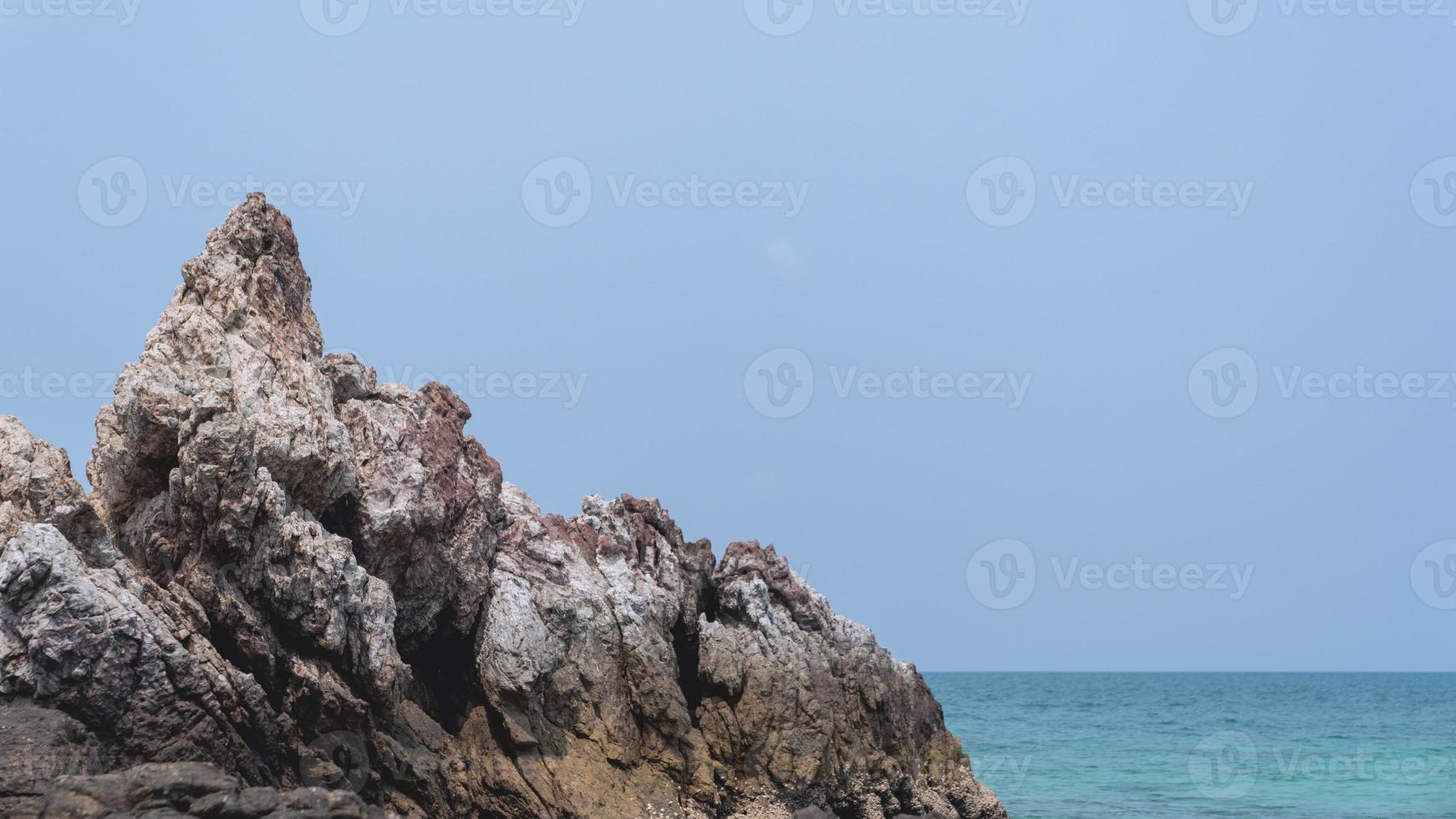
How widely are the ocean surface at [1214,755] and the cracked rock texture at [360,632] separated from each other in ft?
45.9

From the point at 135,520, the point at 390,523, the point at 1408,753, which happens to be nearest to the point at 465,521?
the point at 390,523

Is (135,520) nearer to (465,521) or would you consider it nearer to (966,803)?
(465,521)

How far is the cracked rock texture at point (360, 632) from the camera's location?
62.7 feet

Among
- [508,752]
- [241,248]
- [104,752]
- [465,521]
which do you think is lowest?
[104,752]

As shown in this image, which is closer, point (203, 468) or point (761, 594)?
point (203, 468)

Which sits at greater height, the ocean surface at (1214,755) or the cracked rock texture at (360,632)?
the ocean surface at (1214,755)

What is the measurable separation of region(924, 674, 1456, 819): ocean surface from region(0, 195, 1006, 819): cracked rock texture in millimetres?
14004

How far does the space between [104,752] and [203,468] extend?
498cm

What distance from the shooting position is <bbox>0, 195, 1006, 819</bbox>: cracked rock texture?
19.1 meters

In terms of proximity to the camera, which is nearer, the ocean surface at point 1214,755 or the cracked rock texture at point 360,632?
the cracked rock texture at point 360,632

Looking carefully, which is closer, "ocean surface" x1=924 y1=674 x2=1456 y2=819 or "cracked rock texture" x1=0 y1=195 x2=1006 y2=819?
"cracked rock texture" x1=0 y1=195 x2=1006 y2=819

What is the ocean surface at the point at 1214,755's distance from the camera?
143ft

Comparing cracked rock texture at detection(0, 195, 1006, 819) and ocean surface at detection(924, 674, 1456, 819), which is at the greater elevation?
ocean surface at detection(924, 674, 1456, 819)

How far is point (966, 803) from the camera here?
3269cm
